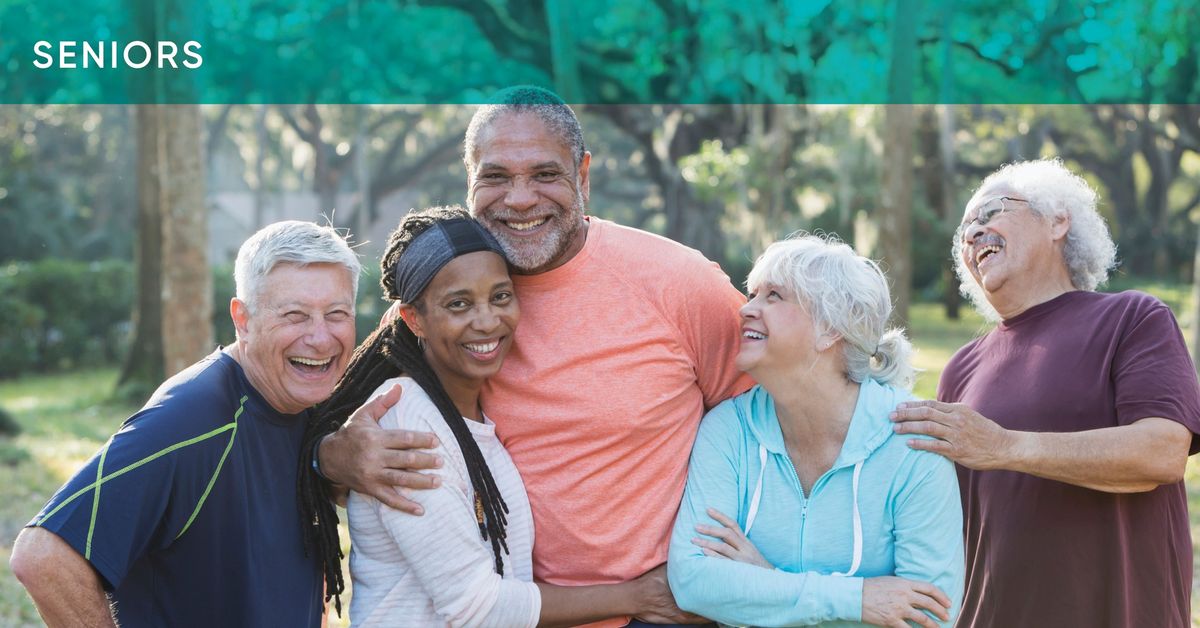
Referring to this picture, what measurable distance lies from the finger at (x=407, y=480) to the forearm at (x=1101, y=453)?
65.7 inches

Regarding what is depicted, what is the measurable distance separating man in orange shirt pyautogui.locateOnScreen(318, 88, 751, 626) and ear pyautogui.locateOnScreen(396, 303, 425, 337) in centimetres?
32

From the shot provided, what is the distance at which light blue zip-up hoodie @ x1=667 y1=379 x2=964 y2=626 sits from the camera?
305 cm

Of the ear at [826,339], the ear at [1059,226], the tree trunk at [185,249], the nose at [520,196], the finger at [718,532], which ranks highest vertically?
the tree trunk at [185,249]

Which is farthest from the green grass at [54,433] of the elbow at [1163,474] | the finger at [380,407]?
the finger at [380,407]

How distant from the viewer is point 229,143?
6475 cm

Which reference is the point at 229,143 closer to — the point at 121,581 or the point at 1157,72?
the point at 1157,72

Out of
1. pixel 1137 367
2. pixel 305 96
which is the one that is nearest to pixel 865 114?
pixel 305 96

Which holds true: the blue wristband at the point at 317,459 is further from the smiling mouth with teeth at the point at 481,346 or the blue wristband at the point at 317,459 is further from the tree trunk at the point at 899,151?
the tree trunk at the point at 899,151

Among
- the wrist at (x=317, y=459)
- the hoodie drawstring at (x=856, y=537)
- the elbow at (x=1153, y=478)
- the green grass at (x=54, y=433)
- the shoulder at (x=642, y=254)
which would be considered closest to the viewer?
the hoodie drawstring at (x=856, y=537)

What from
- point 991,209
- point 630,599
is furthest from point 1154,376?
point 630,599

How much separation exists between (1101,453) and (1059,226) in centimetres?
82

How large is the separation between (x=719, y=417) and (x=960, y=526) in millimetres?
765

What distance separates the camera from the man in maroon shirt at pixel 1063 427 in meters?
3.33

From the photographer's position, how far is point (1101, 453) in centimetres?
332
